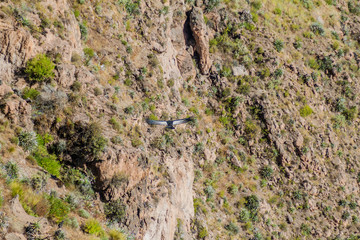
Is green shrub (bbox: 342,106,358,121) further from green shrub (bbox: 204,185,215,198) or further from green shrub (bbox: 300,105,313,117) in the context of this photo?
green shrub (bbox: 204,185,215,198)

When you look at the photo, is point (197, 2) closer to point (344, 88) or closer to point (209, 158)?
point (209, 158)

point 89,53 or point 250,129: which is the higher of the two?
point 89,53

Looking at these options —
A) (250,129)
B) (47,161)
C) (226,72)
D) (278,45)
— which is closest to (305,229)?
(250,129)

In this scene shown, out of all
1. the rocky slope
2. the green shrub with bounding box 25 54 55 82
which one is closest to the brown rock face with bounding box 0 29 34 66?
the rocky slope

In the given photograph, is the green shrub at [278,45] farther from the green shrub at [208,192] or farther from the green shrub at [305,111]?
the green shrub at [208,192]

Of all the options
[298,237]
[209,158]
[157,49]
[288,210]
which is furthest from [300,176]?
[157,49]

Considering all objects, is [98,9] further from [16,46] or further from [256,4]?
[256,4]

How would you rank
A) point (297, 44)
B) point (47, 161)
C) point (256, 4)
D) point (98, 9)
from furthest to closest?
point (256, 4) → point (297, 44) → point (98, 9) → point (47, 161)
